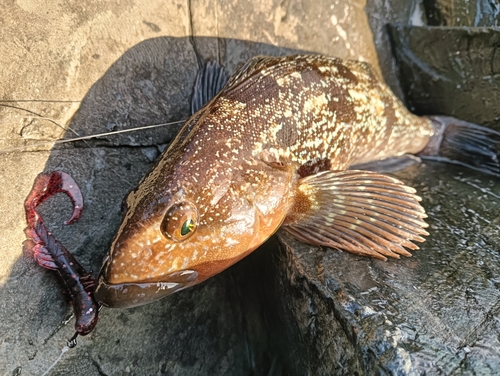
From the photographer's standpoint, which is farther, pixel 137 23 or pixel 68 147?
pixel 137 23

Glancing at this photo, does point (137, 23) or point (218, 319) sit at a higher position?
point (137, 23)

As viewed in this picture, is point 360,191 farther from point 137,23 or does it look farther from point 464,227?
point 137,23

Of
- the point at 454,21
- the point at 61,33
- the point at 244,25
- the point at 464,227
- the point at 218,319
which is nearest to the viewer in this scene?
the point at 61,33

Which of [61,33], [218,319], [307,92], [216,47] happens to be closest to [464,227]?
[307,92]

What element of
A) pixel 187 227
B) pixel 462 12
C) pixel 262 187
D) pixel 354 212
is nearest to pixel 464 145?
pixel 462 12

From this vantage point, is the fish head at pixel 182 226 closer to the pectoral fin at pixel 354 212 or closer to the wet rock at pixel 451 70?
the pectoral fin at pixel 354 212

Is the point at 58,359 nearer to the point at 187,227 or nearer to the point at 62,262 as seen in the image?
the point at 62,262


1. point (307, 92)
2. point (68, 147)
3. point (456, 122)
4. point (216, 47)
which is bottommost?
point (456, 122)

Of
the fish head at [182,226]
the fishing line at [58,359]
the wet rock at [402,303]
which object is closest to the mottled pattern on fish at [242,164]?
the fish head at [182,226]
